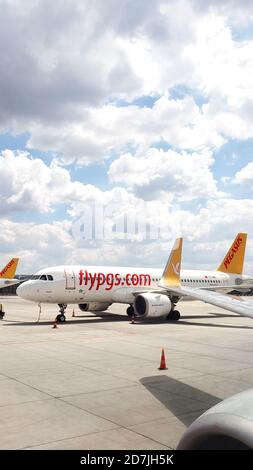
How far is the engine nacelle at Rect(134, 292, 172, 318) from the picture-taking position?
2805cm

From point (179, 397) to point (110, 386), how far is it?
1.93 metres

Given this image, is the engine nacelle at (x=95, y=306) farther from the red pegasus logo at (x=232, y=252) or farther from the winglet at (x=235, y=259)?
the red pegasus logo at (x=232, y=252)

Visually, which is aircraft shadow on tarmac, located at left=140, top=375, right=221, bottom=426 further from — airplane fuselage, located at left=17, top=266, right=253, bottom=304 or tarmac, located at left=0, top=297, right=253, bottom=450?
airplane fuselage, located at left=17, top=266, right=253, bottom=304

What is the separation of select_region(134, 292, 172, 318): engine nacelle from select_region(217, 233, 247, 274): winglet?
12.7 meters

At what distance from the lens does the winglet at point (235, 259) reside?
39844 millimetres

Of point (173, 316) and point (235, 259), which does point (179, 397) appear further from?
point (235, 259)

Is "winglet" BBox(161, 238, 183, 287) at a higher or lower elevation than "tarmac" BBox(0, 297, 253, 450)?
higher

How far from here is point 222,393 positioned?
10.3 m

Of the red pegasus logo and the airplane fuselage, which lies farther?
the red pegasus logo

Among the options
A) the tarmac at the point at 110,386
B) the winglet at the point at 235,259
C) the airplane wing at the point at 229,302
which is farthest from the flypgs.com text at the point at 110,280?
the airplane wing at the point at 229,302

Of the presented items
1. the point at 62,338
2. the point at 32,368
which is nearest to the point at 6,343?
the point at 62,338

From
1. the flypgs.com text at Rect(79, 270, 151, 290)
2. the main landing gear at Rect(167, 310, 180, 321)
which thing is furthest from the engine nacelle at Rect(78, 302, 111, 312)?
the main landing gear at Rect(167, 310, 180, 321)

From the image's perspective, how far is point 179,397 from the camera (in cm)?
999

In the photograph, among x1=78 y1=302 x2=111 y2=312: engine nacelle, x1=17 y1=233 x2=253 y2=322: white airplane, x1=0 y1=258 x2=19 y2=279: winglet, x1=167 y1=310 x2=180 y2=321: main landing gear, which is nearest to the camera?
x1=17 y1=233 x2=253 y2=322: white airplane
